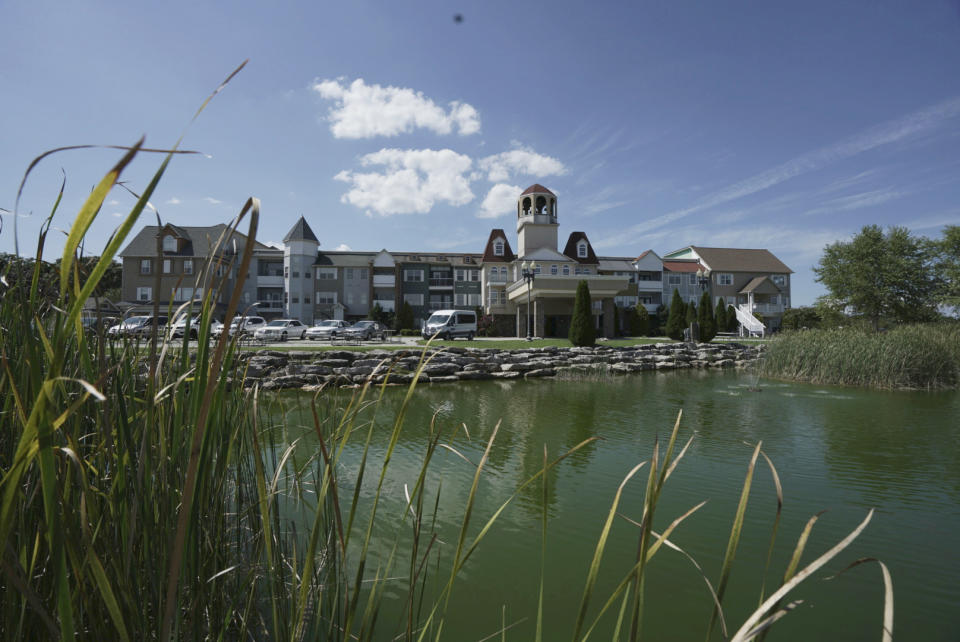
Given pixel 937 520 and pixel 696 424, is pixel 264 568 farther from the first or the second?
pixel 696 424

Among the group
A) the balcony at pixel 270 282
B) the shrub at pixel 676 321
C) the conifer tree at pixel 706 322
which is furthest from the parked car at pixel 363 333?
the balcony at pixel 270 282

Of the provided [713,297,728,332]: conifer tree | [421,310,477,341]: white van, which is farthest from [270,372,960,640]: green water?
[713,297,728,332]: conifer tree

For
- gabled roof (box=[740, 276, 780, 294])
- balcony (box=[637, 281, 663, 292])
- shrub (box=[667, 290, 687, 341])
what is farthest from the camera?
balcony (box=[637, 281, 663, 292])

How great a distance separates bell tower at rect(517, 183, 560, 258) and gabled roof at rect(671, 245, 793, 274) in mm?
20669

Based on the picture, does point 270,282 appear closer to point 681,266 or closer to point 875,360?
point 681,266

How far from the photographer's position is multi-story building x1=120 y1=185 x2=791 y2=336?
39.4m

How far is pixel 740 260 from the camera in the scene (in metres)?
51.8

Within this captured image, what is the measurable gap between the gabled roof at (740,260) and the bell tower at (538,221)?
20.7 metres

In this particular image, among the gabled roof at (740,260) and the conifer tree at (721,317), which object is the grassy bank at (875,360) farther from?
the gabled roof at (740,260)

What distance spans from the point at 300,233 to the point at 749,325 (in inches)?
1504

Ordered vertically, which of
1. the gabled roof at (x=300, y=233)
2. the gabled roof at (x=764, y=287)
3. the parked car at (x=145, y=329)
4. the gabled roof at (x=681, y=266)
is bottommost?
the parked car at (x=145, y=329)

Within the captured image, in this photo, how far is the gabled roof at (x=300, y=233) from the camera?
45219 mm

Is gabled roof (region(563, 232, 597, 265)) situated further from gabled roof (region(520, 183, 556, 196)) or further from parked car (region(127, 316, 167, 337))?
parked car (region(127, 316, 167, 337))

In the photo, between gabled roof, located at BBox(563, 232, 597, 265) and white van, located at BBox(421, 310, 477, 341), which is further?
gabled roof, located at BBox(563, 232, 597, 265)
